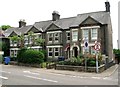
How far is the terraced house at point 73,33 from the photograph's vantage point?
116 ft

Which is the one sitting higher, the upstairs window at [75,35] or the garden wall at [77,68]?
the upstairs window at [75,35]

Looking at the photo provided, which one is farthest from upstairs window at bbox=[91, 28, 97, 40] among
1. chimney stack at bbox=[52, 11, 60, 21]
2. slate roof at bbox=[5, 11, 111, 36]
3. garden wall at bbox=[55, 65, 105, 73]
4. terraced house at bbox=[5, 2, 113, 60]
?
chimney stack at bbox=[52, 11, 60, 21]

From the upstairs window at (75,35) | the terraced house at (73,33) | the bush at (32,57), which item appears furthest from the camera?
the upstairs window at (75,35)

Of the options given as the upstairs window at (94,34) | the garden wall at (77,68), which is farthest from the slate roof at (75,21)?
the garden wall at (77,68)

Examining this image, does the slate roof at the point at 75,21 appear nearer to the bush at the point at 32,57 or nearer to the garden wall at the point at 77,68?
the bush at the point at 32,57

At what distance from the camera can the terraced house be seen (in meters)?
35.4

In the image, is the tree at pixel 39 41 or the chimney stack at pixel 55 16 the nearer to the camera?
the tree at pixel 39 41

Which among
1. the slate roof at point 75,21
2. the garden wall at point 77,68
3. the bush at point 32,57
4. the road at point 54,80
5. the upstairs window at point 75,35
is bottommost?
the road at point 54,80

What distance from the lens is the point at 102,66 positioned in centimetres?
2612

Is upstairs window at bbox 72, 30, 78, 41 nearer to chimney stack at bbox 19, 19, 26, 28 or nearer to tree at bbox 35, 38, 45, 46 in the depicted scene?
tree at bbox 35, 38, 45, 46

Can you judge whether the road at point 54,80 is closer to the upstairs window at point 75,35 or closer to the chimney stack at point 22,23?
the upstairs window at point 75,35

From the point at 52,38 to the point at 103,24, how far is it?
1049cm

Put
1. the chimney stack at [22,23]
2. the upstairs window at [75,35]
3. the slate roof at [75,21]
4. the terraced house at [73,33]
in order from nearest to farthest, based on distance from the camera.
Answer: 1. the terraced house at [73,33]
2. the slate roof at [75,21]
3. the upstairs window at [75,35]
4. the chimney stack at [22,23]

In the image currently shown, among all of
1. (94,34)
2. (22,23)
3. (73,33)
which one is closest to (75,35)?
(73,33)
